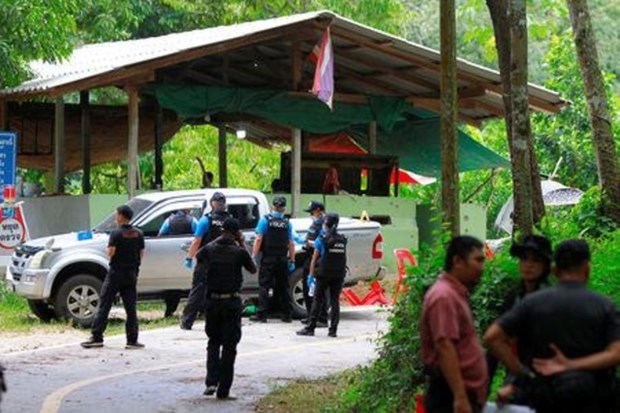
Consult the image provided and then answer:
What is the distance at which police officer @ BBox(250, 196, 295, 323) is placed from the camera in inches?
854

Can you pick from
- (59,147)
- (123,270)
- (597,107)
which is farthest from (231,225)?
(59,147)

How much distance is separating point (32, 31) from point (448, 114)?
1130cm

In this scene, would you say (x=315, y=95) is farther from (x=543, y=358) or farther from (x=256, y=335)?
(x=543, y=358)

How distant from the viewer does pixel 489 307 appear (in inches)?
472

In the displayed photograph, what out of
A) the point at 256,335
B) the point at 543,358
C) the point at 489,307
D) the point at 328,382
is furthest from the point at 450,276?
the point at 256,335

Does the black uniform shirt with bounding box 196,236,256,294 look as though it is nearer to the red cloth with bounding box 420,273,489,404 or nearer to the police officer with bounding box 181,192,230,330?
the police officer with bounding box 181,192,230,330

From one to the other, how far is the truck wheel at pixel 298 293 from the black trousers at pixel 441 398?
1416 centimetres

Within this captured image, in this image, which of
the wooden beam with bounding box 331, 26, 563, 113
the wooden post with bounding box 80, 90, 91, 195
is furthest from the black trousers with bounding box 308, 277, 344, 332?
the wooden post with bounding box 80, 90, 91, 195

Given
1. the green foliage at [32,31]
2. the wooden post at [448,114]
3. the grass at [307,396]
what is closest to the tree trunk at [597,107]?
the wooden post at [448,114]

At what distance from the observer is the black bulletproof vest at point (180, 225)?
22250 millimetres

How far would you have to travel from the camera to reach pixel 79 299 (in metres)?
21.5

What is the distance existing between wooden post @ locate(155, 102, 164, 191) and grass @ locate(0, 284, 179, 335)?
4.90 m

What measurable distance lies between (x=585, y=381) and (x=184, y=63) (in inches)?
844

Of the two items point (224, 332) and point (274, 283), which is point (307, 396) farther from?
point (274, 283)
